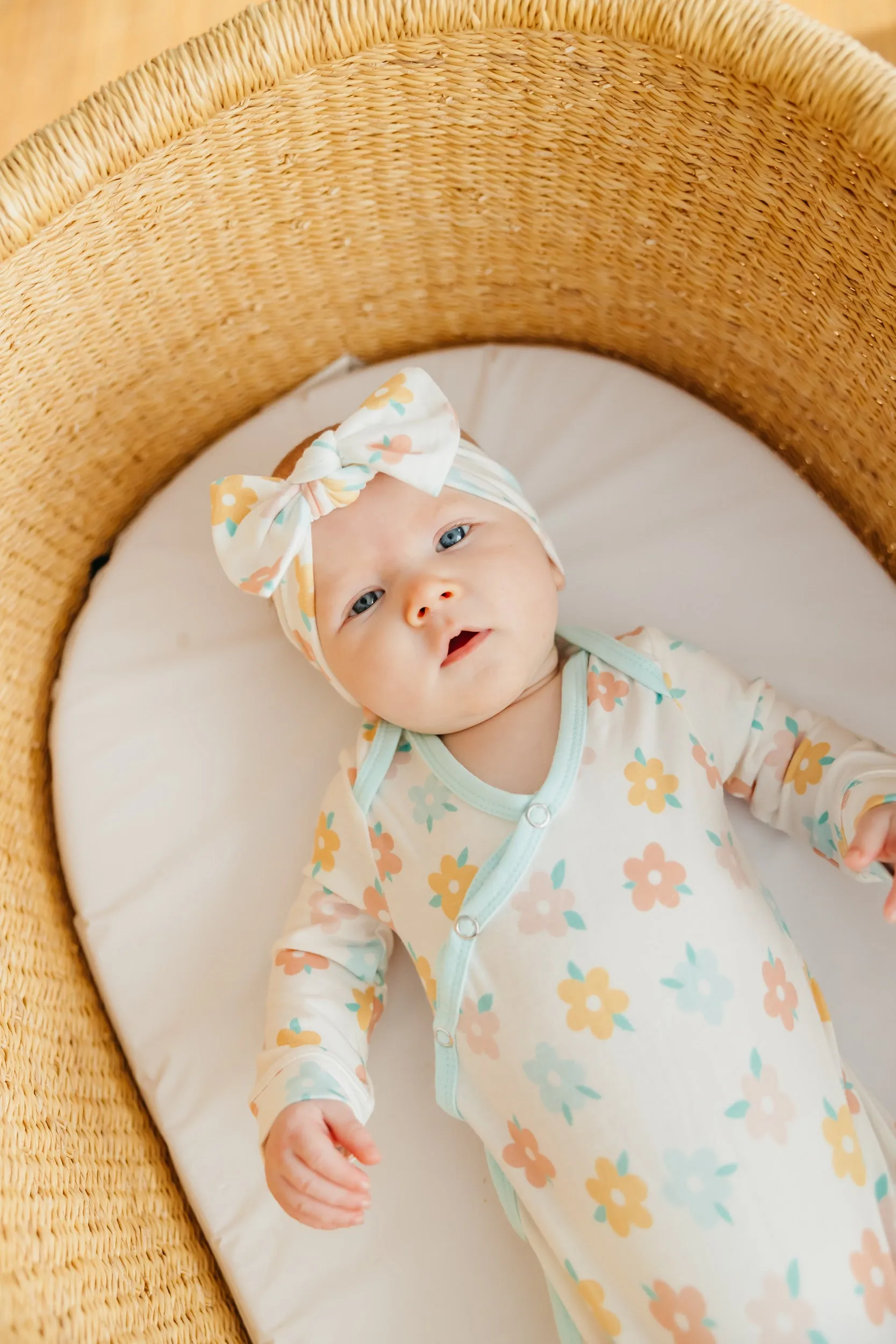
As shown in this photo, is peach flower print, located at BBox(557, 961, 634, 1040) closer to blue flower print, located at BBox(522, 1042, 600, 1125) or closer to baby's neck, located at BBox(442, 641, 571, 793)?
blue flower print, located at BBox(522, 1042, 600, 1125)

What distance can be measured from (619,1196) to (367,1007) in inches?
11.4

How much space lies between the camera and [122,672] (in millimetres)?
1232

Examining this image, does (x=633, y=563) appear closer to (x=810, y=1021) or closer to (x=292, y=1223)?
(x=810, y=1021)

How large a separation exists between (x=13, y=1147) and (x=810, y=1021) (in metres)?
0.67

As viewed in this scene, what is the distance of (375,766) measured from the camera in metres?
1.02

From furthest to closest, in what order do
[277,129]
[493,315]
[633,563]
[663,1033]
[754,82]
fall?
[493,315] < [633,563] < [277,129] < [754,82] < [663,1033]

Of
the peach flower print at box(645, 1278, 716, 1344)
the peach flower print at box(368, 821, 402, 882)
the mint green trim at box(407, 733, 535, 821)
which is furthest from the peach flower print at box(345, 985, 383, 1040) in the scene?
the peach flower print at box(645, 1278, 716, 1344)

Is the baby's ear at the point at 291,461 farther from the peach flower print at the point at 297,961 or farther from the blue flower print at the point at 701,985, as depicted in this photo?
the blue flower print at the point at 701,985

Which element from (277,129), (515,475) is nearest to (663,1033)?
(515,475)

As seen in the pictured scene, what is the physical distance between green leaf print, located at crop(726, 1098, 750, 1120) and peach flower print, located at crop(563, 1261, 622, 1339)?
7.1 inches

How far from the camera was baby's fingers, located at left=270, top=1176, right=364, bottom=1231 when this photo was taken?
34.0 inches

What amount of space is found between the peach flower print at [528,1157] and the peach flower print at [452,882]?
18 cm

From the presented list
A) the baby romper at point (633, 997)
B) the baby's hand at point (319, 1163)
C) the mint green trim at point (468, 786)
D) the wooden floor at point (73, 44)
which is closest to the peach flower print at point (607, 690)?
the baby romper at point (633, 997)

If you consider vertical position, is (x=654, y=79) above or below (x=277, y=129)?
above
